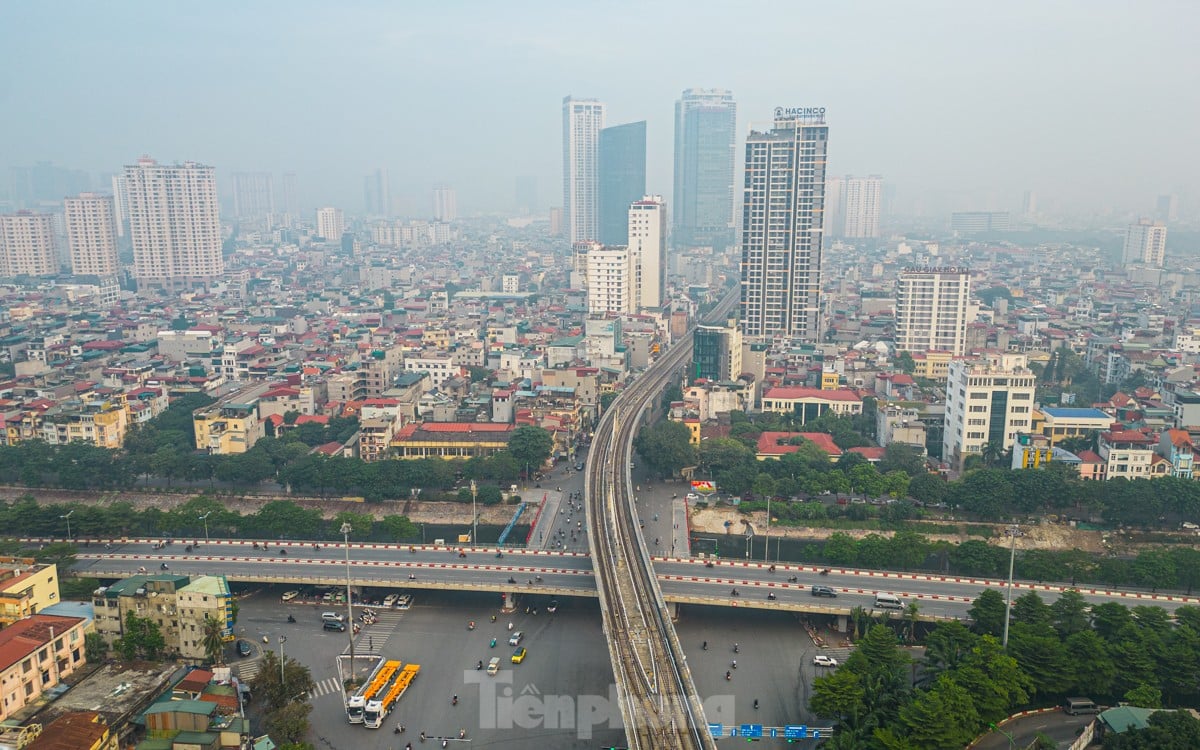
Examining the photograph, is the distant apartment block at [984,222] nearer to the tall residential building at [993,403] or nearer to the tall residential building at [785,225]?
the tall residential building at [785,225]

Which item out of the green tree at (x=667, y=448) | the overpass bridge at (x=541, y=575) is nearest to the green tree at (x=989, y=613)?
the overpass bridge at (x=541, y=575)

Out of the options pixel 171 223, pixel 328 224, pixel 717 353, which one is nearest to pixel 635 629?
pixel 717 353

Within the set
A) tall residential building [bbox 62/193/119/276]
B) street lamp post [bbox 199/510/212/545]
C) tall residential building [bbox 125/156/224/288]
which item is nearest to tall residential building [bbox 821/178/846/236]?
tall residential building [bbox 125/156/224/288]

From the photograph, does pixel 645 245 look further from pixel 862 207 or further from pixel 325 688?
pixel 862 207

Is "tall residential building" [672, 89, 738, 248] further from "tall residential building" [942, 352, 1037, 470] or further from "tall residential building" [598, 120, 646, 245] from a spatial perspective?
"tall residential building" [942, 352, 1037, 470]

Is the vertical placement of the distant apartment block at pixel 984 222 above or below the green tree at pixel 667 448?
above

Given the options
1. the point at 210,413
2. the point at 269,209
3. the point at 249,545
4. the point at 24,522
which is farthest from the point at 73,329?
the point at 269,209

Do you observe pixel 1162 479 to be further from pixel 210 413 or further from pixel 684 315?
pixel 684 315
